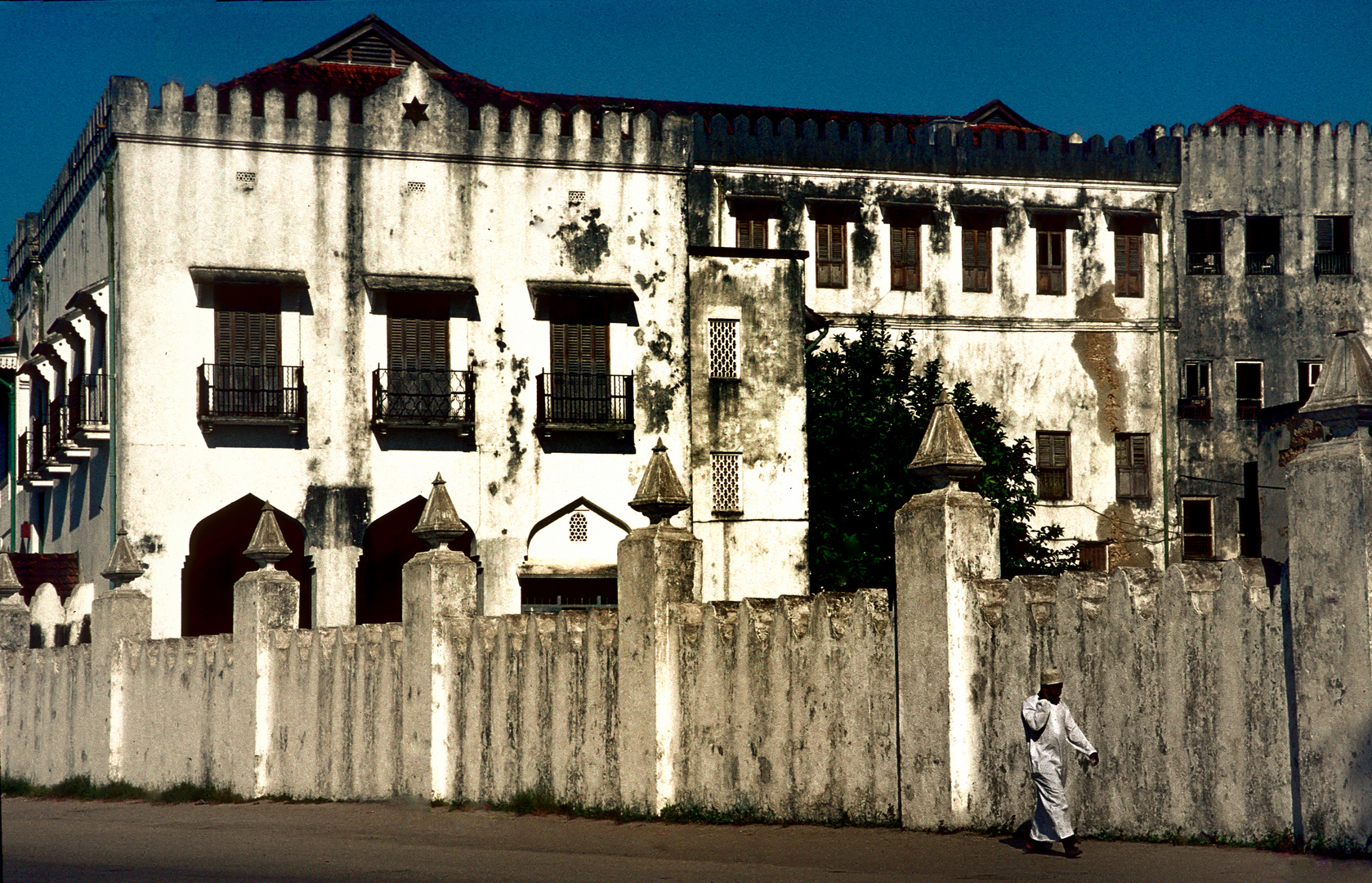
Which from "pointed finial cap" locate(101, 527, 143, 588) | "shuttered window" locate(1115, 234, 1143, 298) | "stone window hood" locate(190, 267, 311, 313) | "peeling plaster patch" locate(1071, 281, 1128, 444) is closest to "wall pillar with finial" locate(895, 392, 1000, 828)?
"pointed finial cap" locate(101, 527, 143, 588)

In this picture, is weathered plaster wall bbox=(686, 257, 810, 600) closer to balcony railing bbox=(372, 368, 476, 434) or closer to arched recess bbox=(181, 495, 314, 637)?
balcony railing bbox=(372, 368, 476, 434)

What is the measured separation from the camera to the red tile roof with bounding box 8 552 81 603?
3216 cm

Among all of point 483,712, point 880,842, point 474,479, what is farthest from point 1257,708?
point 474,479

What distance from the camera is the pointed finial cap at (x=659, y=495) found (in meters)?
15.4

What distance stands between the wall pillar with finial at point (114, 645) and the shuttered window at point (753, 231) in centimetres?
1478

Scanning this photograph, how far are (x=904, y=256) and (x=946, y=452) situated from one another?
78.0 ft

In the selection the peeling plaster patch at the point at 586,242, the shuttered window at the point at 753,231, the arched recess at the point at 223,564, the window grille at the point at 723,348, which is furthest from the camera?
the shuttered window at the point at 753,231

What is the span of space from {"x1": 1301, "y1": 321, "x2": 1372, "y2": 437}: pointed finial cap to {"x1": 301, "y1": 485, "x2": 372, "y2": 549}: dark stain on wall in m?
21.3

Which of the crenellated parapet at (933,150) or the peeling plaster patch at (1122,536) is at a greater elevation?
the crenellated parapet at (933,150)

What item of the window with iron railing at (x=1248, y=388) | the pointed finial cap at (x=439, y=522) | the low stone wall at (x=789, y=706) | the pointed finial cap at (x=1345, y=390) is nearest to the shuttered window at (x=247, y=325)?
the pointed finial cap at (x=439, y=522)

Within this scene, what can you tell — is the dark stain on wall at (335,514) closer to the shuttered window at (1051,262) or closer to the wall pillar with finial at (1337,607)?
the shuttered window at (1051,262)

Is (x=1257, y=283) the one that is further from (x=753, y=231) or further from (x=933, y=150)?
(x=753, y=231)

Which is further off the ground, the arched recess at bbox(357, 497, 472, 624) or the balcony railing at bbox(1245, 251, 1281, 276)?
the balcony railing at bbox(1245, 251, 1281, 276)

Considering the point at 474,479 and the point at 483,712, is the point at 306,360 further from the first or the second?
the point at 483,712
